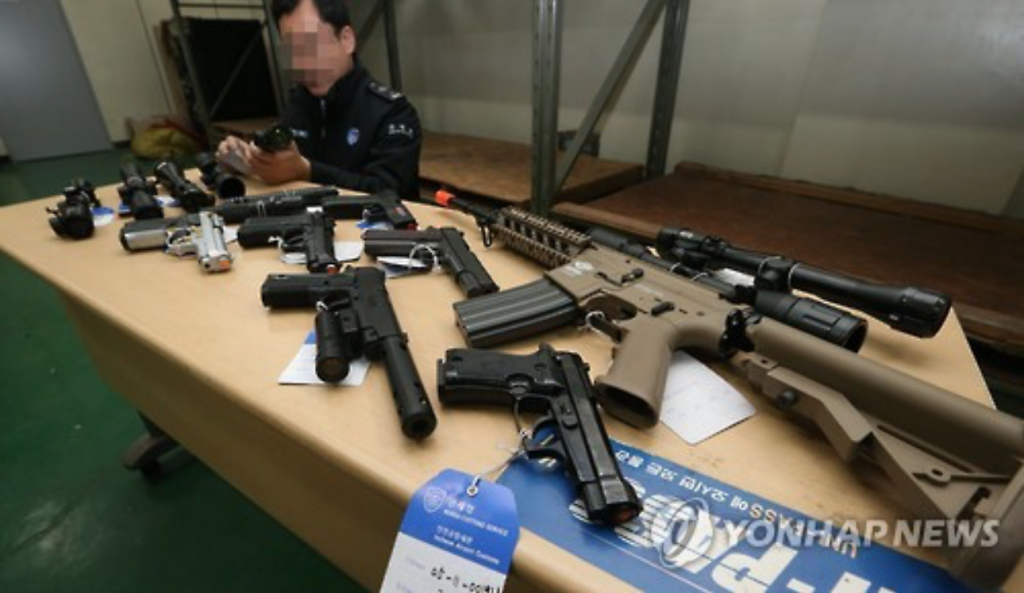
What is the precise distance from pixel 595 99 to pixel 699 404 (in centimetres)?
180

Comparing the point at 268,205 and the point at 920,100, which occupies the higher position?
the point at 920,100

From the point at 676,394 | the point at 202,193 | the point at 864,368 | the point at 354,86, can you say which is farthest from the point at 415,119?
the point at 864,368

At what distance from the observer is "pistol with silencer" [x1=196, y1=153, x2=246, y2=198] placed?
133 cm

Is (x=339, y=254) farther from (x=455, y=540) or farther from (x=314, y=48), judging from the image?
(x=314, y=48)

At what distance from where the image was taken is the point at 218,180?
1346 millimetres

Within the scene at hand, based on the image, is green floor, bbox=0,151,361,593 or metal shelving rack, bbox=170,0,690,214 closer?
green floor, bbox=0,151,361,593

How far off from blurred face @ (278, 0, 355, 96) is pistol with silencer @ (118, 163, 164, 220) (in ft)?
1.81

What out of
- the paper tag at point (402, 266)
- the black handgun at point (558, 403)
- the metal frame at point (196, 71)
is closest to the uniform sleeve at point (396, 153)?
the paper tag at point (402, 266)

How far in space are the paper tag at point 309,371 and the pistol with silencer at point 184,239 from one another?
0.37m

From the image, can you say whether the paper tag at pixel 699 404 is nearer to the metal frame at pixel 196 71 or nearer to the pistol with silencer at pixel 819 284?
the pistol with silencer at pixel 819 284

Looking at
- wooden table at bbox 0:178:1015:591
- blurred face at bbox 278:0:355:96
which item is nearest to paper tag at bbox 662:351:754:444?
wooden table at bbox 0:178:1015:591

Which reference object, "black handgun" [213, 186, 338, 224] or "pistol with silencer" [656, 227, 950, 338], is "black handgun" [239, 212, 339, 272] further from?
"pistol with silencer" [656, 227, 950, 338]

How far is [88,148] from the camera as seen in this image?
458 centimetres

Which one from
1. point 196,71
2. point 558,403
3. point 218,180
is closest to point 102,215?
point 218,180
